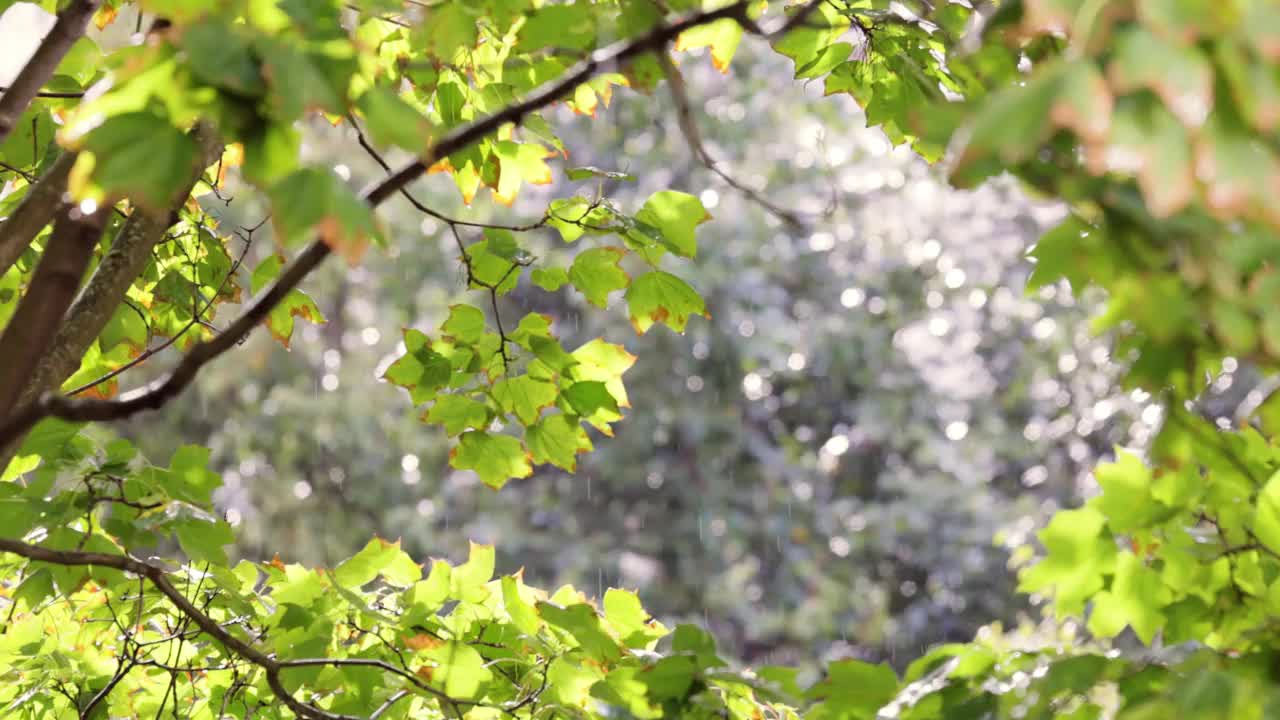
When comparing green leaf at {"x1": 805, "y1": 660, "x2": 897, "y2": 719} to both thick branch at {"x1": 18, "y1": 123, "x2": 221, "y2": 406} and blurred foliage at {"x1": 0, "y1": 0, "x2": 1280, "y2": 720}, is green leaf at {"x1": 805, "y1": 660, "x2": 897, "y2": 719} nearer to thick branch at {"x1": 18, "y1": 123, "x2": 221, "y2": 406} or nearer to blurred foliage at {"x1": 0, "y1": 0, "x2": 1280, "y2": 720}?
blurred foliage at {"x1": 0, "y1": 0, "x2": 1280, "y2": 720}

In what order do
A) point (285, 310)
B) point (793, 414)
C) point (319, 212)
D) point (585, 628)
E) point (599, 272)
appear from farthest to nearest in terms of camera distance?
point (793, 414) → point (285, 310) → point (599, 272) → point (585, 628) → point (319, 212)

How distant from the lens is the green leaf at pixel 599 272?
5.81 feet

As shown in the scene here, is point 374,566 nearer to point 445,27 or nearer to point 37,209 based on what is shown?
point 37,209

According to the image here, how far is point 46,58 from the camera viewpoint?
4.56 ft

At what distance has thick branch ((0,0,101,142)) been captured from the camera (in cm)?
138

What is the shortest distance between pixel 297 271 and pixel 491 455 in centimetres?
81

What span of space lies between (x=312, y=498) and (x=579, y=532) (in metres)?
2.33

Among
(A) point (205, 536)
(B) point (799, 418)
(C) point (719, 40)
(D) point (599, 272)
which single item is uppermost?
(C) point (719, 40)

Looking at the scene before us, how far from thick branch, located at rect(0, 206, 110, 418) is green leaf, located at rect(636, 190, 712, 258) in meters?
0.69

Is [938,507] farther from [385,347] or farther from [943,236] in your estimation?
[385,347]

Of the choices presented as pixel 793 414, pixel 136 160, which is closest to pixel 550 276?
pixel 136 160

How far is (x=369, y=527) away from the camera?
32.3ft

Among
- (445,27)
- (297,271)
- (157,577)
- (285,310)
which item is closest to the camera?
(297,271)

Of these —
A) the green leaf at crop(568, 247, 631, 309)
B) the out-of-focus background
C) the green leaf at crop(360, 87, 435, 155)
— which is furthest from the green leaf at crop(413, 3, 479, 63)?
the out-of-focus background
